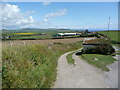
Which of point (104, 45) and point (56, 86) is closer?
point (56, 86)

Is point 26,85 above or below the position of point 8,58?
below

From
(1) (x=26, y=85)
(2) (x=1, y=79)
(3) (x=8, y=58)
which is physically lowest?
(1) (x=26, y=85)

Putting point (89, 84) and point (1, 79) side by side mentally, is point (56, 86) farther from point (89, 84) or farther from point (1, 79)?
point (1, 79)

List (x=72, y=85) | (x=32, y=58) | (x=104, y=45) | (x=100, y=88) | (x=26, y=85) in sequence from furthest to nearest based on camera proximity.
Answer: (x=104, y=45), (x=32, y=58), (x=72, y=85), (x=100, y=88), (x=26, y=85)

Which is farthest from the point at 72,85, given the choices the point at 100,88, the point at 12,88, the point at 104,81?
the point at 12,88

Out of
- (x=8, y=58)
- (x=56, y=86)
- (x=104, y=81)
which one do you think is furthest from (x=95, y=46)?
(x=8, y=58)

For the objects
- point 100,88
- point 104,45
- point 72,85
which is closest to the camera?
point 100,88

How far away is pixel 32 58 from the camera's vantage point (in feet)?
25.5

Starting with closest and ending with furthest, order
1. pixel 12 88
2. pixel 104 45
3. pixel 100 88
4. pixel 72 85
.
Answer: pixel 12 88 < pixel 100 88 < pixel 72 85 < pixel 104 45

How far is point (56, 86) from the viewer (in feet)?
20.1

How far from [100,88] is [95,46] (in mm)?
13736

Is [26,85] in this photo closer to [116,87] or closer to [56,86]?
[56,86]

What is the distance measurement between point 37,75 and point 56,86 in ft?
3.97

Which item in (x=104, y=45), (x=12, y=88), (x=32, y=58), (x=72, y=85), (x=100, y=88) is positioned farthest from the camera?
(x=104, y=45)
